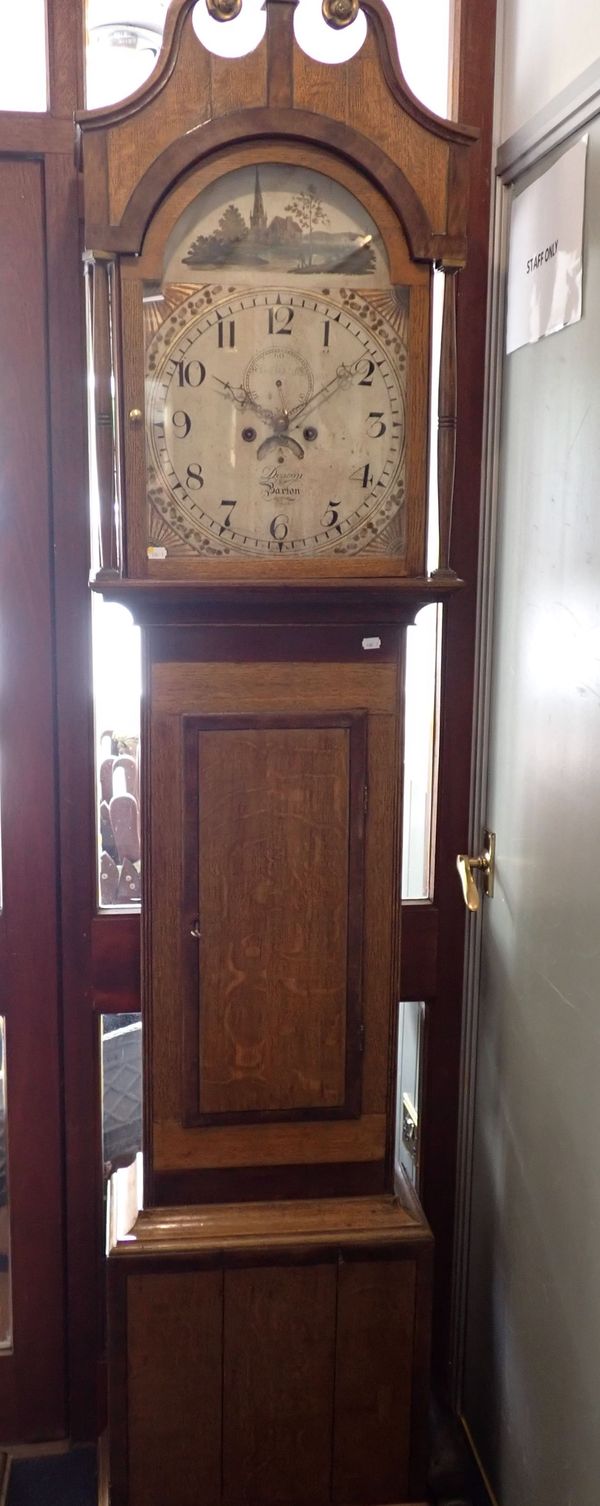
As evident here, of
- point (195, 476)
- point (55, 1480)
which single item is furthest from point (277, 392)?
point (55, 1480)

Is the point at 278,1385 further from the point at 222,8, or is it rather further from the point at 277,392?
the point at 222,8

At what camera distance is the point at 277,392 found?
1.27 m

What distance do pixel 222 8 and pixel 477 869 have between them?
1056 mm

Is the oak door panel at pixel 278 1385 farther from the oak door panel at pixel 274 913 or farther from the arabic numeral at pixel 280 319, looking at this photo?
the arabic numeral at pixel 280 319

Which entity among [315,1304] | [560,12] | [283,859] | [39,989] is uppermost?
[560,12]

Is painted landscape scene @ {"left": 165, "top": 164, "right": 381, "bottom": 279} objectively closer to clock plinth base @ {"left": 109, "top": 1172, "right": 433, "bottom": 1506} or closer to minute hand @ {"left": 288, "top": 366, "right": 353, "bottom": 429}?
minute hand @ {"left": 288, "top": 366, "right": 353, "bottom": 429}

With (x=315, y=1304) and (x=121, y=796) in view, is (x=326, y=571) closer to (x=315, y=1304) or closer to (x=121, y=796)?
(x=121, y=796)

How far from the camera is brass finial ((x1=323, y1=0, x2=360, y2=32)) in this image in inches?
47.4

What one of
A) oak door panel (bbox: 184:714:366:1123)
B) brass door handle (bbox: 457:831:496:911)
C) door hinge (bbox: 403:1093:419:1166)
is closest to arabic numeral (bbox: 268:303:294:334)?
oak door panel (bbox: 184:714:366:1123)

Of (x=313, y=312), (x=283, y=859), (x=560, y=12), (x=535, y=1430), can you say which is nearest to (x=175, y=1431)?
(x=535, y=1430)

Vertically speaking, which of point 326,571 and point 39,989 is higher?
point 326,571

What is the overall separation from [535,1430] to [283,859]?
759mm

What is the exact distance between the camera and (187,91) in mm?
1197

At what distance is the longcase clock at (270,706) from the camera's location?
48.1 inches
